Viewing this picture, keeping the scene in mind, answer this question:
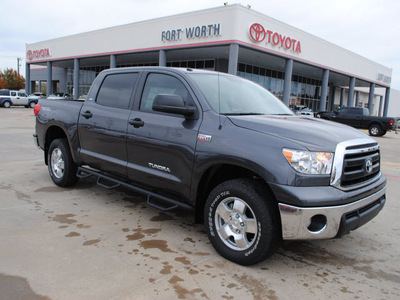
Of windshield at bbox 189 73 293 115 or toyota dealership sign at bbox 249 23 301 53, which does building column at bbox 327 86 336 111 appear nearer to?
toyota dealership sign at bbox 249 23 301 53

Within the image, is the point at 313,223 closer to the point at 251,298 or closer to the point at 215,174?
the point at 251,298

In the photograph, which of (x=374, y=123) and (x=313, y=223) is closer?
(x=313, y=223)

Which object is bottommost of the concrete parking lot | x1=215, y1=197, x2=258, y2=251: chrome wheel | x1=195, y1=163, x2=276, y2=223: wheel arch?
the concrete parking lot

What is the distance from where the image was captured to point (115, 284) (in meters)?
2.74

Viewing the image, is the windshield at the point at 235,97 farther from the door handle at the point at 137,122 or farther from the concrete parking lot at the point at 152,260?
the concrete parking lot at the point at 152,260

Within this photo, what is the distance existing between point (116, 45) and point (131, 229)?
27.4m

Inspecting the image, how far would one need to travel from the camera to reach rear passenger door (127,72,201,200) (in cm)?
349

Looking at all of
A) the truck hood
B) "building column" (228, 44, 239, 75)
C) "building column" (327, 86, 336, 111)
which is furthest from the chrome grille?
"building column" (327, 86, 336, 111)

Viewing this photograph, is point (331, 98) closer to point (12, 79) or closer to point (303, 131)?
point (303, 131)

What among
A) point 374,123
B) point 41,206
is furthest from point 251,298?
point 374,123

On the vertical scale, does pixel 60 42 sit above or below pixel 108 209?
above

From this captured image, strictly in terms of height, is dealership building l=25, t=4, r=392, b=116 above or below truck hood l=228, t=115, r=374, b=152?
above

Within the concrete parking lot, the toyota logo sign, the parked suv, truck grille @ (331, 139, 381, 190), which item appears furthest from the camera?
the parked suv

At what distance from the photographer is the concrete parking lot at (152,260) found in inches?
107
